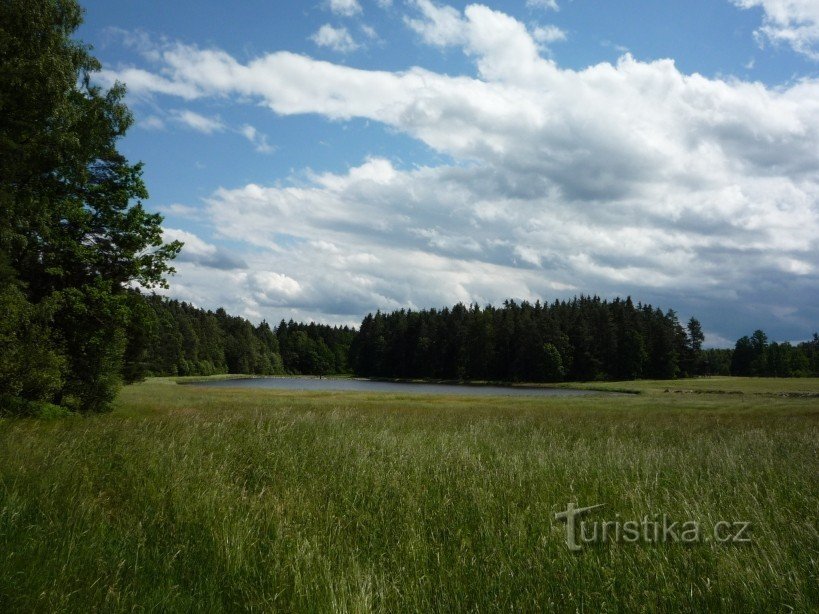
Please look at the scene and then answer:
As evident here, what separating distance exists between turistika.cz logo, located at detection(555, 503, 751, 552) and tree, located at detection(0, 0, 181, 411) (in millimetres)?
18031

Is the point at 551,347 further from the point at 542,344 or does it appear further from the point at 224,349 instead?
the point at 224,349

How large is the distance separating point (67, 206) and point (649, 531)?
81.6 ft

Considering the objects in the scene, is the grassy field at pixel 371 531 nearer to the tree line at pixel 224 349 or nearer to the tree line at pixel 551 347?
the tree line at pixel 224 349

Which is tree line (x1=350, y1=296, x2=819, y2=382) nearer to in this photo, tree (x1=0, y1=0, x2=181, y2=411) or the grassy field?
tree (x1=0, y1=0, x2=181, y2=411)

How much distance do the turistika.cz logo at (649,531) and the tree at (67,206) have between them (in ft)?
59.2

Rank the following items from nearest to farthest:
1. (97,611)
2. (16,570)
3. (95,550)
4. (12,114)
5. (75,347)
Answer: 1. (97,611)
2. (16,570)
3. (95,550)
4. (12,114)
5. (75,347)

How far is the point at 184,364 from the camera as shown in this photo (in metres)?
131

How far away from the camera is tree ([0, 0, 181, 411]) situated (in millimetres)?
16609

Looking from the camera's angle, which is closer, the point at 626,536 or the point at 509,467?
the point at 626,536

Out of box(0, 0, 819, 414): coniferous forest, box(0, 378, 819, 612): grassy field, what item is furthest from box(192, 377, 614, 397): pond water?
box(0, 378, 819, 612): grassy field

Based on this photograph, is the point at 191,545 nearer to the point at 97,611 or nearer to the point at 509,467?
the point at 97,611

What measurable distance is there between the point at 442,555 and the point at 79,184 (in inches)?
929

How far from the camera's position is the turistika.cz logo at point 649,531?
19.2ft

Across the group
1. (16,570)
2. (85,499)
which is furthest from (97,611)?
(85,499)
